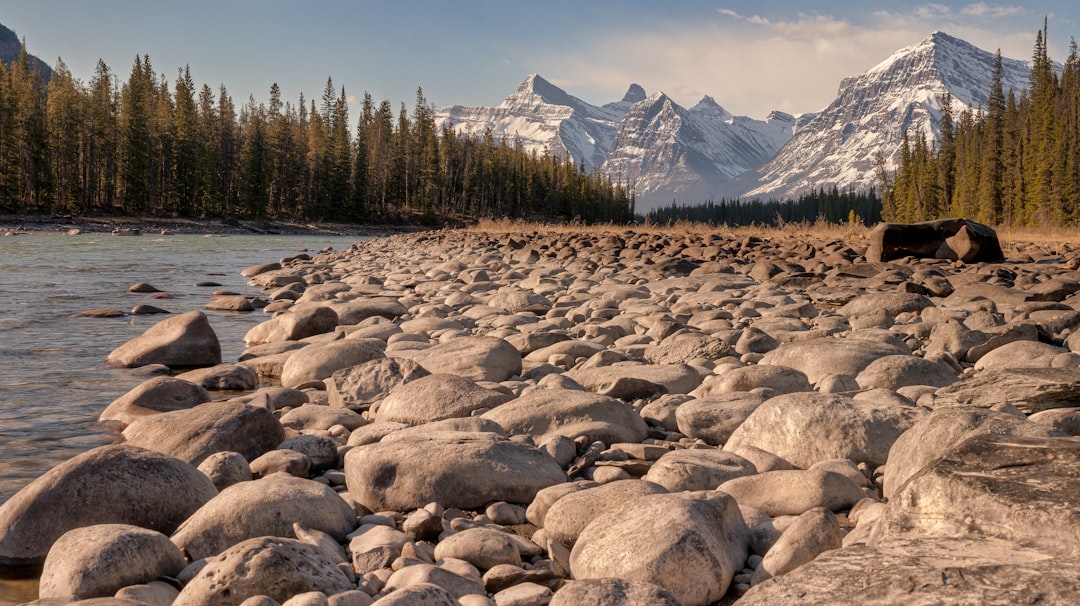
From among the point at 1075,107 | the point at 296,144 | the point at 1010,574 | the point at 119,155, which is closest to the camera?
the point at 1010,574

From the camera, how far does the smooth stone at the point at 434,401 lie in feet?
13.6

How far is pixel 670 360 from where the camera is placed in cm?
561

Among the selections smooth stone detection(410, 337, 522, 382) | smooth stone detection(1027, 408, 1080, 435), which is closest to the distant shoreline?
smooth stone detection(410, 337, 522, 382)

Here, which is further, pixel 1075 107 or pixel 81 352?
pixel 1075 107

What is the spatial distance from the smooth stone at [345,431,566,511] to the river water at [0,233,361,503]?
164 centimetres

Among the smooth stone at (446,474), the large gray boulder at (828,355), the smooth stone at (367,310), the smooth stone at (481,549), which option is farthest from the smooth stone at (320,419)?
the smooth stone at (367,310)

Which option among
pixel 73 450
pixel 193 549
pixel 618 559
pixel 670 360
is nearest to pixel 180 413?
pixel 73 450

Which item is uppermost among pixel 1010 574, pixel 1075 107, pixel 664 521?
pixel 1075 107

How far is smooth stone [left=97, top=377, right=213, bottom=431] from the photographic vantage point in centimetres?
457

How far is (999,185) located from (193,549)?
6008cm

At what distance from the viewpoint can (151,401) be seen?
470 cm

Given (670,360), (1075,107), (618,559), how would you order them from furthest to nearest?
(1075,107) → (670,360) → (618,559)

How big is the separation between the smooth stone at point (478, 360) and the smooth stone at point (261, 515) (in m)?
2.40

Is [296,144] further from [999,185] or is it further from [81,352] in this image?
[81,352]
